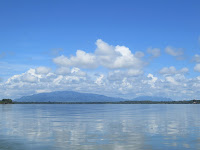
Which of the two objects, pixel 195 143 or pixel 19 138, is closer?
pixel 195 143

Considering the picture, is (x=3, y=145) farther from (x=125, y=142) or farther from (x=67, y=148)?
(x=125, y=142)

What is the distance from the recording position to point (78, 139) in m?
41.2

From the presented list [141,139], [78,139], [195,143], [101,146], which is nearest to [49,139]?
[78,139]

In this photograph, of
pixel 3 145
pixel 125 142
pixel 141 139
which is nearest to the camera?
pixel 3 145

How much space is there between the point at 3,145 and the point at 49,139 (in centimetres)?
750

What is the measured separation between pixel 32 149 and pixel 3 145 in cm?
504

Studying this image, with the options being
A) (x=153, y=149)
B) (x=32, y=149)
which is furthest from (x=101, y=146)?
(x=32, y=149)

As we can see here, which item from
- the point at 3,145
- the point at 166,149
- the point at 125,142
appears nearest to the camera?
the point at 166,149

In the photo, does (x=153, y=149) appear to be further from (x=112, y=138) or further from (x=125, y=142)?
(x=112, y=138)

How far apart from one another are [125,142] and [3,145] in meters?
17.1

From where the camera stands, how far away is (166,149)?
1309 inches

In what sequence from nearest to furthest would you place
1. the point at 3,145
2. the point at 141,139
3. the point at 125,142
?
1. the point at 3,145
2. the point at 125,142
3. the point at 141,139

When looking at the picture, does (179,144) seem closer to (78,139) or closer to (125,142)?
(125,142)

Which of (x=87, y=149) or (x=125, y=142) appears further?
(x=125, y=142)
